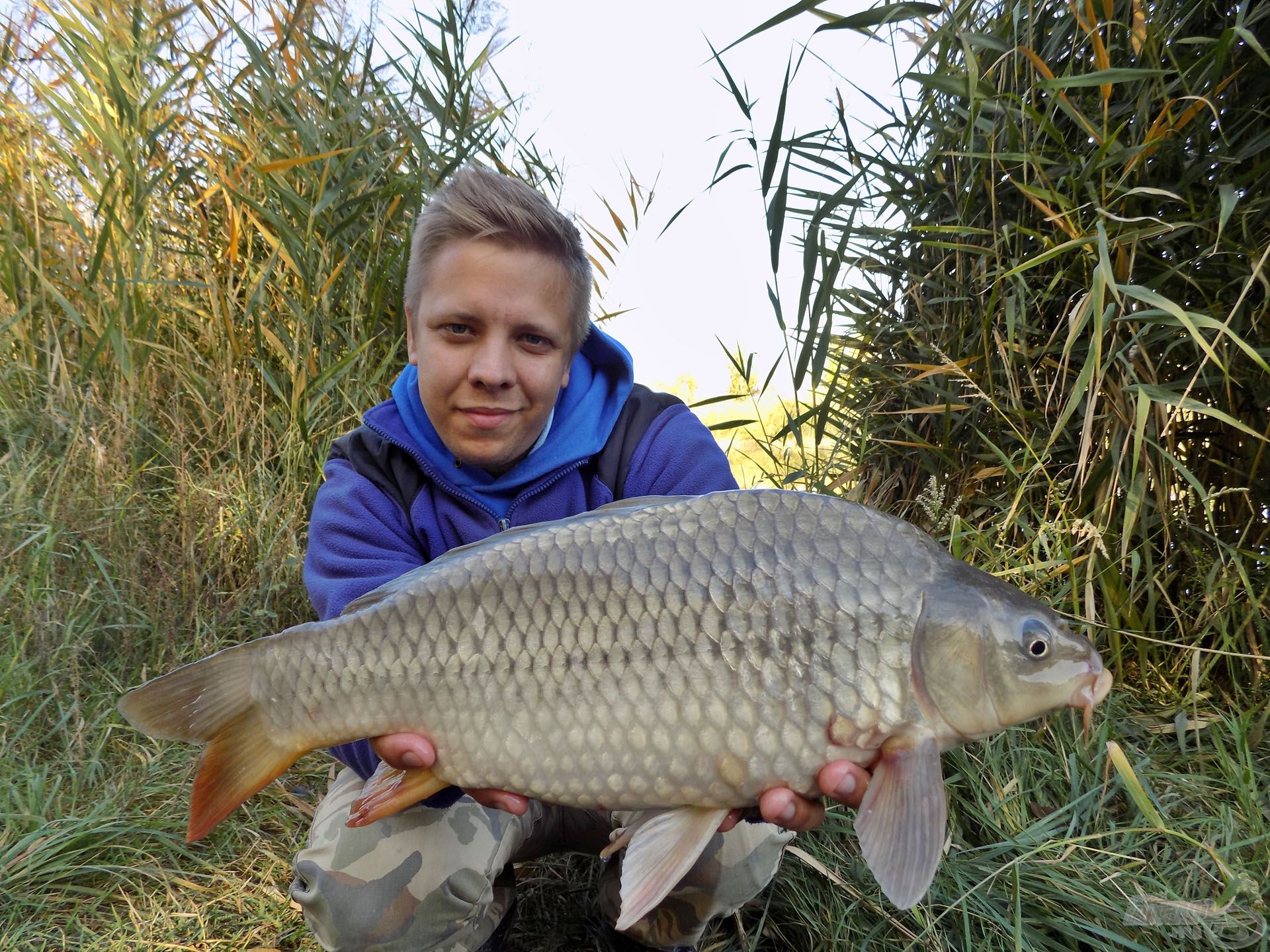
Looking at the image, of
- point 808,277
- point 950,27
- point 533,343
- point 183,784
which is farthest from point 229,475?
point 950,27

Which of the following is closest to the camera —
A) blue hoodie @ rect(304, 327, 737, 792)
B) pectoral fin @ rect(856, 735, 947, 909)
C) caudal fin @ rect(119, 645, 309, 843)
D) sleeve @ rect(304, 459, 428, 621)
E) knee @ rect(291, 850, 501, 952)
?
→ pectoral fin @ rect(856, 735, 947, 909)

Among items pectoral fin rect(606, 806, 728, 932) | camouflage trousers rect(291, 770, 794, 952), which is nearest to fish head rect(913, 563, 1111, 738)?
pectoral fin rect(606, 806, 728, 932)

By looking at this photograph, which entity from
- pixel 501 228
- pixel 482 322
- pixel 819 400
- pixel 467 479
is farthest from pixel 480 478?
pixel 819 400

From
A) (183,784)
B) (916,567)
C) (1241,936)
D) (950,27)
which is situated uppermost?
(950,27)

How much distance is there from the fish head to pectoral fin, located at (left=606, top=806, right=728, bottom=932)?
27 cm

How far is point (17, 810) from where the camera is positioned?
1598mm

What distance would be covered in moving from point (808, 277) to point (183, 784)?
143 centimetres

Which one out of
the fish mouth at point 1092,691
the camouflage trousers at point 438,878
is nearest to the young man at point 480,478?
the camouflage trousers at point 438,878

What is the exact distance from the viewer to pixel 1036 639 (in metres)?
1.05

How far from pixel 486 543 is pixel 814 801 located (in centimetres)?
47

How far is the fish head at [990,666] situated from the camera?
3.43 feet

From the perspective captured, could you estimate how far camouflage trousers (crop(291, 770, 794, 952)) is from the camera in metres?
1.34

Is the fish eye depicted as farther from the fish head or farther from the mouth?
the mouth

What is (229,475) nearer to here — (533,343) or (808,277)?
(533,343)
